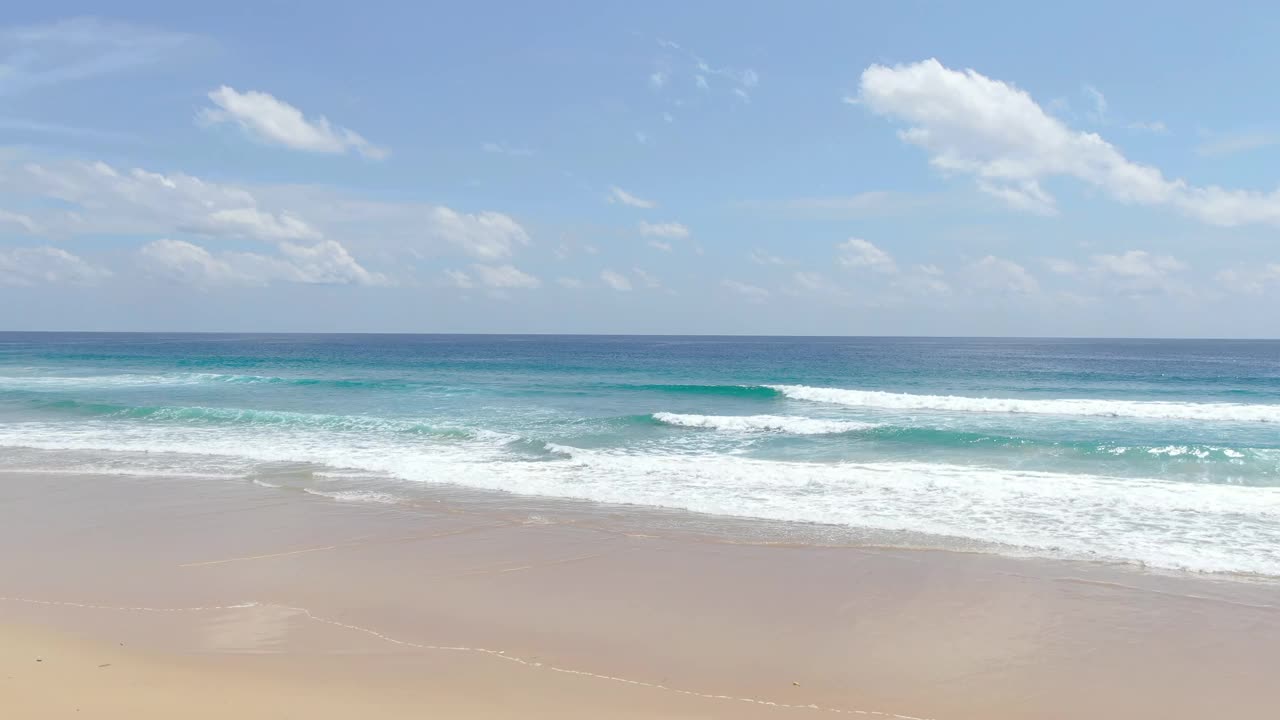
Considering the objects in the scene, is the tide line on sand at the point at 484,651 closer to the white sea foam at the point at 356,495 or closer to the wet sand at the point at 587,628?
the wet sand at the point at 587,628

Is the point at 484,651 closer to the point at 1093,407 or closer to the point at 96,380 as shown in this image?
the point at 1093,407

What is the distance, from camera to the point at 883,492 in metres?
12.8

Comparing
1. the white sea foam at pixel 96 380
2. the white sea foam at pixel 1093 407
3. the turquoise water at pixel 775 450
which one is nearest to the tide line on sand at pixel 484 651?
the turquoise water at pixel 775 450

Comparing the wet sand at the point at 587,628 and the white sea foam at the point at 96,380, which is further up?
the white sea foam at the point at 96,380

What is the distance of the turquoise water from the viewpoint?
10953 mm

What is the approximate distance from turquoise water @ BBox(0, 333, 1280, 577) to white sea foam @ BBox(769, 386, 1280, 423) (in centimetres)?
16

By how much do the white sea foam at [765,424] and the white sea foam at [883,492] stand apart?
4.97m

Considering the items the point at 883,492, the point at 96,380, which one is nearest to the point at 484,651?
the point at 883,492

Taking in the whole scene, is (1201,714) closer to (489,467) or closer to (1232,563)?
(1232,563)

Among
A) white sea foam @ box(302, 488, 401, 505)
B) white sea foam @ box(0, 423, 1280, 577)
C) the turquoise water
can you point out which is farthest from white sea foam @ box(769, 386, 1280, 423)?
white sea foam @ box(302, 488, 401, 505)

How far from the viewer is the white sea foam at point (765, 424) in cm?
2114

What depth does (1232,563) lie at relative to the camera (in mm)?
8594

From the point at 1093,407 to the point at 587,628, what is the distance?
1028 inches

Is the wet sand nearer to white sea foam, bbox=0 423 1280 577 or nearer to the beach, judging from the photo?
the beach
